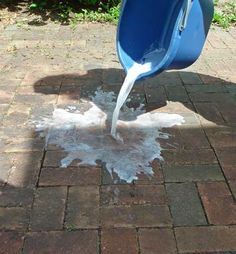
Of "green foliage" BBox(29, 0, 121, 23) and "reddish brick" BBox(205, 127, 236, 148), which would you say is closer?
"reddish brick" BBox(205, 127, 236, 148)

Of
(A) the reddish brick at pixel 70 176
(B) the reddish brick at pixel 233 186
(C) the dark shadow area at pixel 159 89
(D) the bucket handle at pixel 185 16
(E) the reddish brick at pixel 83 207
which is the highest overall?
(D) the bucket handle at pixel 185 16

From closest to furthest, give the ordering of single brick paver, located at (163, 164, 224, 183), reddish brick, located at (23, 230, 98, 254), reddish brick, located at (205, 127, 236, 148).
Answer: reddish brick, located at (23, 230, 98, 254) → single brick paver, located at (163, 164, 224, 183) → reddish brick, located at (205, 127, 236, 148)

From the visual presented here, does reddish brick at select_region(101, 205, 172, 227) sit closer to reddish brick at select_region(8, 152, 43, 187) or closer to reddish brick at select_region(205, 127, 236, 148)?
reddish brick at select_region(8, 152, 43, 187)

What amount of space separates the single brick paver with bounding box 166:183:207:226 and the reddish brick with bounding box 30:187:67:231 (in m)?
0.54

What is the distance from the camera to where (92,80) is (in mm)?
3797

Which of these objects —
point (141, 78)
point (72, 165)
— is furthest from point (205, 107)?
point (72, 165)

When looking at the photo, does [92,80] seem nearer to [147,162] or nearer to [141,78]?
[141,78]

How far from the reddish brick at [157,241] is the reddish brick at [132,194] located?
22 cm

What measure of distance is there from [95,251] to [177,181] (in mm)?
680

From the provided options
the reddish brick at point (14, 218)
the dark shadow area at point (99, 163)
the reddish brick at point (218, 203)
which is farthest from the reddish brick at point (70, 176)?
the reddish brick at point (218, 203)

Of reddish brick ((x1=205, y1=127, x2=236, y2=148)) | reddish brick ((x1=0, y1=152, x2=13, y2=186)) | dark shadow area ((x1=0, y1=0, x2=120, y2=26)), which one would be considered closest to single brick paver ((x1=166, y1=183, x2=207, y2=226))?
reddish brick ((x1=205, y1=127, x2=236, y2=148))

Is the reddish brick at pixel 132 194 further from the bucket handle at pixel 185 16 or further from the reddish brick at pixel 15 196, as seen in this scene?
the bucket handle at pixel 185 16

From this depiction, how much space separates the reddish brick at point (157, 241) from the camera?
201 cm

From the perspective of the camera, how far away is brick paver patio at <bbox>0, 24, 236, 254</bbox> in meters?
2.08
